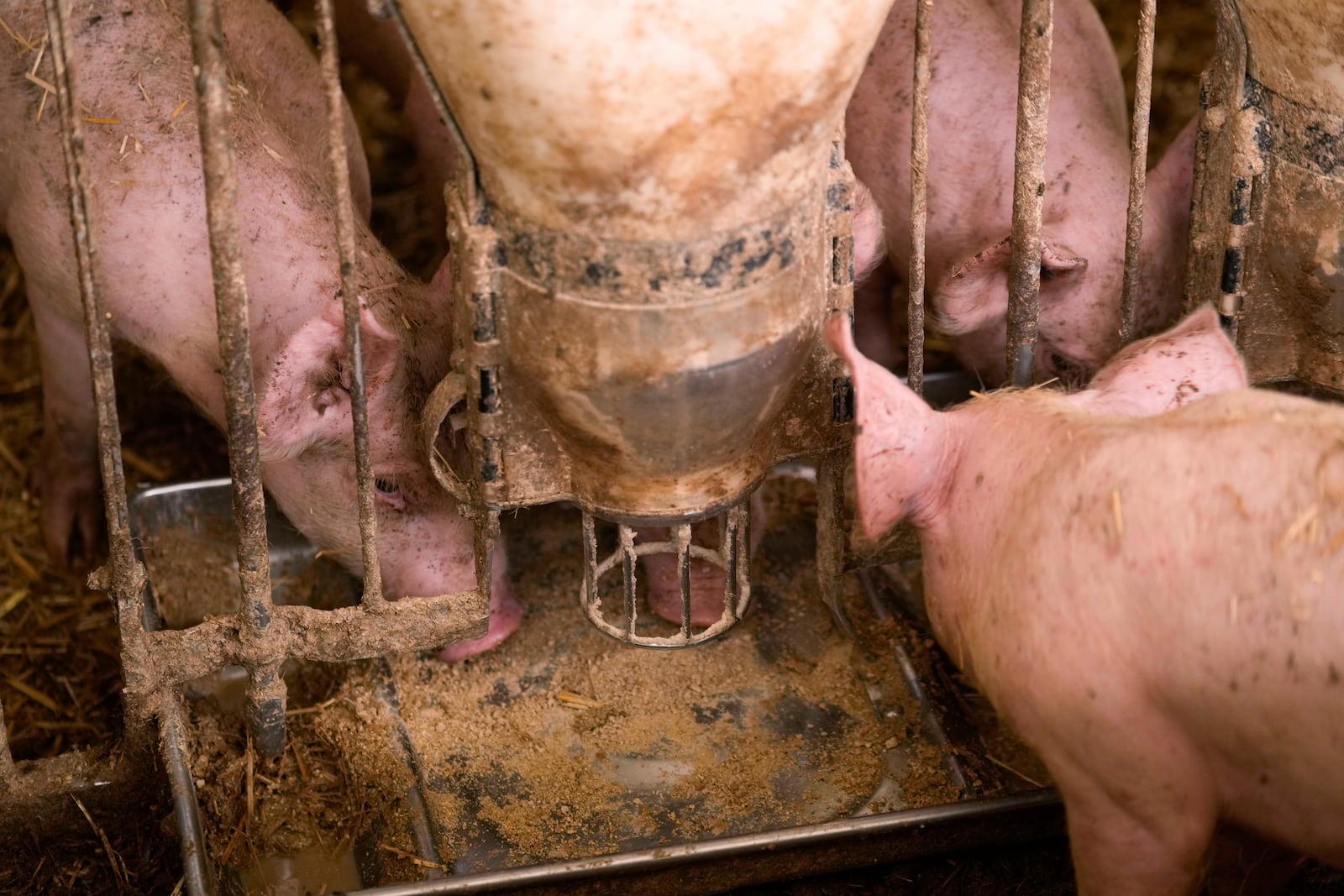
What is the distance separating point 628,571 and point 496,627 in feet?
1.95

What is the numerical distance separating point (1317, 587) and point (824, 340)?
683 mm

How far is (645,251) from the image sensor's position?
6.17 feet

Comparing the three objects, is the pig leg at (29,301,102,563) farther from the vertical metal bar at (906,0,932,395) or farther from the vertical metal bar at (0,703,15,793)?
the vertical metal bar at (906,0,932,395)

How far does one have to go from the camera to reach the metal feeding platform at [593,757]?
233cm

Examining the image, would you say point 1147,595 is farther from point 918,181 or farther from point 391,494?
point 391,494

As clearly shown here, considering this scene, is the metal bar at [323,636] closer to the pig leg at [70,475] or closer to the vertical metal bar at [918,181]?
the vertical metal bar at [918,181]

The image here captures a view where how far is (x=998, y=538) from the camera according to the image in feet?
6.69

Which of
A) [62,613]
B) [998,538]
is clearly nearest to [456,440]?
[998,538]

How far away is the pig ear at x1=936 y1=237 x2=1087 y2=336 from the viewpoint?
2.64 meters

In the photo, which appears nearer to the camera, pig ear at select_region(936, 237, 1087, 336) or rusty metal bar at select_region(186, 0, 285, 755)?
rusty metal bar at select_region(186, 0, 285, 755)

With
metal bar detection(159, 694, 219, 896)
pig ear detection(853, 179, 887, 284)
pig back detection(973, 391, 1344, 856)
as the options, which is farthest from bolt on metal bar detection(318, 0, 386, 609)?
pig back detection(973, 391, 1344, 856)

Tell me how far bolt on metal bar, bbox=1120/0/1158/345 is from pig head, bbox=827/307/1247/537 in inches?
7.5

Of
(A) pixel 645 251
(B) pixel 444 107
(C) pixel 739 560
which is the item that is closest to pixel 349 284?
(B) pixel 444 107

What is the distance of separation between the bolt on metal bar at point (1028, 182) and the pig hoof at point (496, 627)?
2.94 ft
